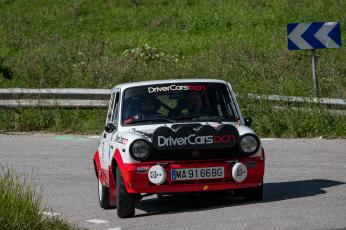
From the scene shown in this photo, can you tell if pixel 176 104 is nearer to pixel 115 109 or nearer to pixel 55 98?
pixel 115 109

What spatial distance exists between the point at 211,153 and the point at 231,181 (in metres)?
0.36

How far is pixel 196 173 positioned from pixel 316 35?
31.6ft

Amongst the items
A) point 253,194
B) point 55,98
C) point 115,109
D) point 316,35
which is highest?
point 115,109

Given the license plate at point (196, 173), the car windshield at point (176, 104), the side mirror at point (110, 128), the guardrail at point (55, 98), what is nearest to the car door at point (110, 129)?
the side mirror at point (110, 128)

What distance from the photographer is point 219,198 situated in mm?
11891

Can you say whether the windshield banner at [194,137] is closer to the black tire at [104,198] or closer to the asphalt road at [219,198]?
the asphalt road at [219,198]

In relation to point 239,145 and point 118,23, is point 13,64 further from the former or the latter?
point 239,145

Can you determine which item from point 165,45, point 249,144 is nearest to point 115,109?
point 249,144

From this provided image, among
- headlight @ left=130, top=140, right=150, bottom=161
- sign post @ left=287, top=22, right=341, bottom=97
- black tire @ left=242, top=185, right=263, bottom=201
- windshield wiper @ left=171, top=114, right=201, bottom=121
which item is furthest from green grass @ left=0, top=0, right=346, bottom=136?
headlight @ left=130, top=140, right=150, bottom=161

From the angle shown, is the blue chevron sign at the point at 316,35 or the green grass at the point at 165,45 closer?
the blue chevron sign at the point at 316,35

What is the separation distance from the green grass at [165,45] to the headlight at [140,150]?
7.31m

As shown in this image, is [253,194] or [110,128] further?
[110,128]

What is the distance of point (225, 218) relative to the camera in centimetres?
999

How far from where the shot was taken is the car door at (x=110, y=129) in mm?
11453
